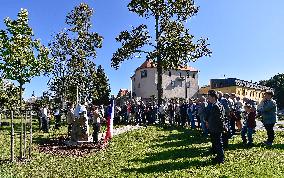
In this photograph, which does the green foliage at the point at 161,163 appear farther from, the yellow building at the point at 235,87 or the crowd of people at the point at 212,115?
the yellow building at the point at 235,87

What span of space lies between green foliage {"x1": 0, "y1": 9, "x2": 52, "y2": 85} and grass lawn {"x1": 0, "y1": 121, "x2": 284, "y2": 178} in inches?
573

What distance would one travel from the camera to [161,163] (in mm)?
15516

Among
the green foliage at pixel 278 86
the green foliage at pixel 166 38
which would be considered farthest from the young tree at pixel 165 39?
the green foliage at pixel 278 86

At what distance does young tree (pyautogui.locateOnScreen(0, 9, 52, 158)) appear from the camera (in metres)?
34.7

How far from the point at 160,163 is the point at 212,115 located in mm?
2790

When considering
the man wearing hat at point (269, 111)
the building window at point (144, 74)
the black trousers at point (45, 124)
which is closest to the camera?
the man wearing hat at point (269, 111)

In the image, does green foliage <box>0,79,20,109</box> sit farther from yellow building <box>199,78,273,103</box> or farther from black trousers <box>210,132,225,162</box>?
yellow building <box>199,78,273,103</box>

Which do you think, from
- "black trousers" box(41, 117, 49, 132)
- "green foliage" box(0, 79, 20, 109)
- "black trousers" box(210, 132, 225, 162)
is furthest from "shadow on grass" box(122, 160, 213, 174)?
"green foliage" box(0, 79, 20, 109)

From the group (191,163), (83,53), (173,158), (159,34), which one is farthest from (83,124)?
(83,53)

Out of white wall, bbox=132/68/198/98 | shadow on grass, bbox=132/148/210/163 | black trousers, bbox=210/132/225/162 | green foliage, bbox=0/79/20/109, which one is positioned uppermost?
white wall, bbox=132/68/198/98

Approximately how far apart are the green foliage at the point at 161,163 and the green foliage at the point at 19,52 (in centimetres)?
1456

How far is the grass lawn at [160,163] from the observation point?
44.6 feet

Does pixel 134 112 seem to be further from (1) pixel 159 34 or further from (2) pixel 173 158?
(2) pixel 173 158

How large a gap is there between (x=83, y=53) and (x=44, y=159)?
36066 mm
